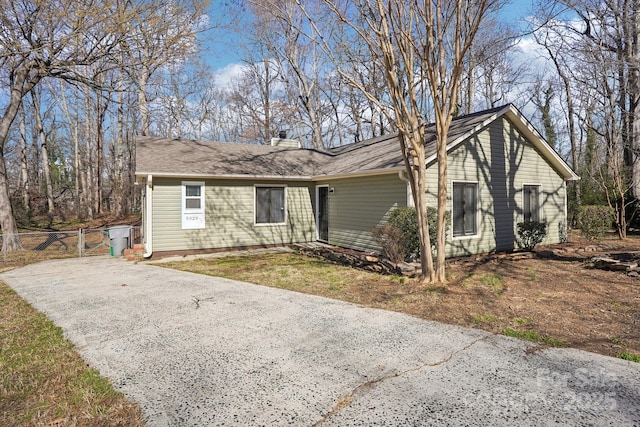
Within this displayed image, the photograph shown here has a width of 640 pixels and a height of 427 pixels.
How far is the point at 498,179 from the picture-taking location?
10.4 m

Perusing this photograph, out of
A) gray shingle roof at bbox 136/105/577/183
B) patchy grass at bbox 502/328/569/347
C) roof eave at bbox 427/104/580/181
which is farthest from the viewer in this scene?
gray shingle roof at bbox 136/105/577/183

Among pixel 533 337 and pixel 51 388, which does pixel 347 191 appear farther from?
pixel 51 388

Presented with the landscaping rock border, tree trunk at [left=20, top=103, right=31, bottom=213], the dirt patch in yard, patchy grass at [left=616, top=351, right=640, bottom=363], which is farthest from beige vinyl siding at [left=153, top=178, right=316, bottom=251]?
tree trunk at [left=20, top=103, right=31, bottom=213]

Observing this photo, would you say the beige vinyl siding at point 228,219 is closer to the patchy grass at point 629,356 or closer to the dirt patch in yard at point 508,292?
the dirt patch in yard at point 508,292

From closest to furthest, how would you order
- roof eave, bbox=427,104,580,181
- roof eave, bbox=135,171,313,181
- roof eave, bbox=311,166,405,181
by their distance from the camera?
roof eave, bbox=311,166,405,181 → roof eave, bbox=427,104,580,181 → roof eave, bbox=135,171,313,181

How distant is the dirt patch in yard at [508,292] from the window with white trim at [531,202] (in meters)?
1.58

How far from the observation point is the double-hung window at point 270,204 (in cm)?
1232

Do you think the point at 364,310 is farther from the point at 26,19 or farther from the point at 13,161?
the point at 13,161

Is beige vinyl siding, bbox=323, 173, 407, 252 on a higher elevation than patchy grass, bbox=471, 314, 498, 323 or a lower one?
higher

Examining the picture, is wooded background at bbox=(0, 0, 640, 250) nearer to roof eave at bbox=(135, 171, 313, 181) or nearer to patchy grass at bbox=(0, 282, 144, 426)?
roof eave at bbox=(135, 171, 313, 181)

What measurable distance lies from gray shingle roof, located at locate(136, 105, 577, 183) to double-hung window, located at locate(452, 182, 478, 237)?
55.3 inches

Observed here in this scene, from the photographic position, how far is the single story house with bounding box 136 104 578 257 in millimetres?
9836

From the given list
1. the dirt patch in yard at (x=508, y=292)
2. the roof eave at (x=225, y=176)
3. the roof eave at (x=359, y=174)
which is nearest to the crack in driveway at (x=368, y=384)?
the dirt patch in yard at (x=508, y=292)

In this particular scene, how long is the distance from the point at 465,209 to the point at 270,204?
633 centimetres
